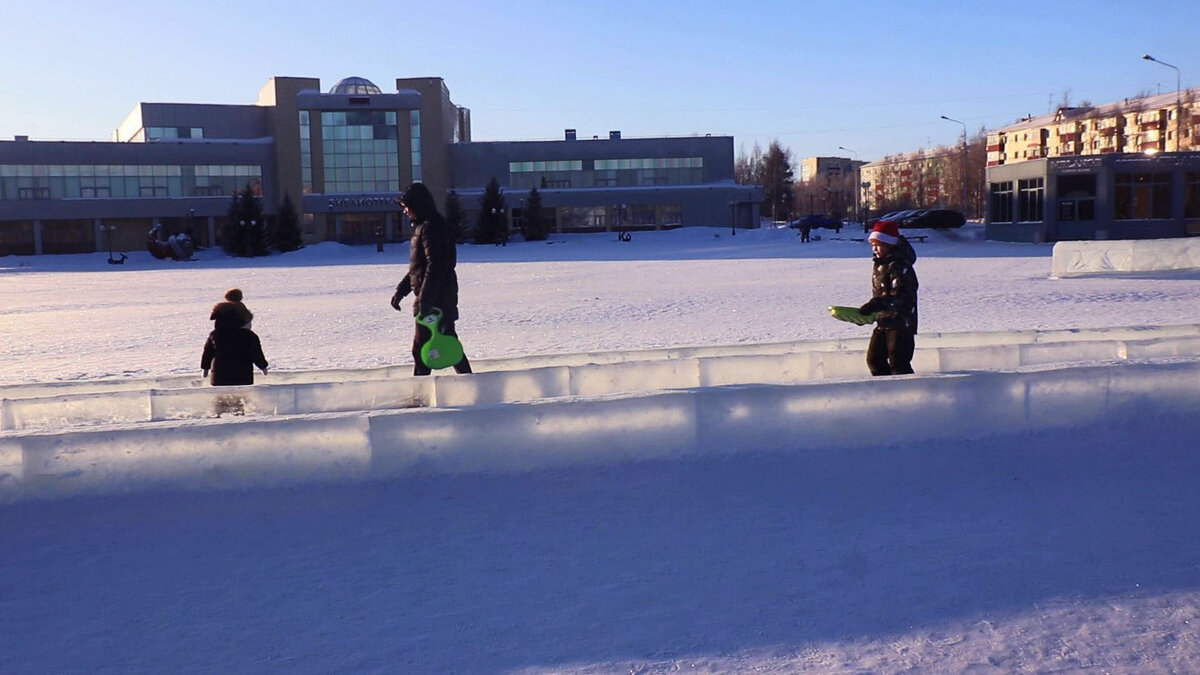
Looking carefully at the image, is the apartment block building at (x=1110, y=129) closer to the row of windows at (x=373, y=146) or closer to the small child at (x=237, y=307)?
the row of windows at (x=373, y=146)

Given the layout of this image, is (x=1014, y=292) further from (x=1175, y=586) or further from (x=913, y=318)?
(x=1175, y=586)

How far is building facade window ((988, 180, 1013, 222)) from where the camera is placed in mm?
47938

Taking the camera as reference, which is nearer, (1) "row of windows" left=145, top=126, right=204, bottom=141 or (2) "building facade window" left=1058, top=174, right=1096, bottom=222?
(2) "building facade window" left=1058, top=174, right=1096, bottom=222

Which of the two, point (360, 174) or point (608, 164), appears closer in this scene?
point (360, 174)

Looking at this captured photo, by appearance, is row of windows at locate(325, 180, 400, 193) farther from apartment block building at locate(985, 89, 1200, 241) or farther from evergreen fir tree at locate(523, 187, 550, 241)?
apartment block building at locate(985, 89, 1200, 241)

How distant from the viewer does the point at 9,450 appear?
5.10 m

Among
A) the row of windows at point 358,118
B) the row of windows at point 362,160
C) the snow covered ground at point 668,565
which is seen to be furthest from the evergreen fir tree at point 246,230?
the snow covered ground at point 668,565

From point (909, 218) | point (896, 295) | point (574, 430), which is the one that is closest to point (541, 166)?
point (909, 218)

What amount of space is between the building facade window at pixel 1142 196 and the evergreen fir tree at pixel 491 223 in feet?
117

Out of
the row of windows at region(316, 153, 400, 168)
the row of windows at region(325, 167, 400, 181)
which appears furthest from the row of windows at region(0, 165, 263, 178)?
the row of windows at region(316, 153, 400, 168)

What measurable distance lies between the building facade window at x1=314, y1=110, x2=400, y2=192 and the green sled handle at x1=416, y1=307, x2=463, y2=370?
231 ft

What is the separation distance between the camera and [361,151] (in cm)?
7619

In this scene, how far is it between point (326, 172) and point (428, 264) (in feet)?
233

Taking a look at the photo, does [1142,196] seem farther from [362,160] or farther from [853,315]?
[362,160]
